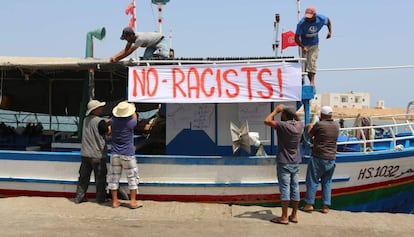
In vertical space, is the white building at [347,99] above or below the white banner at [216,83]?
above

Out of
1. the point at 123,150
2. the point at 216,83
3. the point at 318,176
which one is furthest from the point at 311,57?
the point at 123,150

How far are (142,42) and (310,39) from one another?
8.83 feet

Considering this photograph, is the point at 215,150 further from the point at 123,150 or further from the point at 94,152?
the point at 94,152

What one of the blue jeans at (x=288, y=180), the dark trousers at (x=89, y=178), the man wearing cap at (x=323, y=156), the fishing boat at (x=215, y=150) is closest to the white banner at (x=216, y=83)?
the fishing boat at (x=215, y=150)

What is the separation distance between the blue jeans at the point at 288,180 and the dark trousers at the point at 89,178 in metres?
2.65

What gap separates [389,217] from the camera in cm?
591

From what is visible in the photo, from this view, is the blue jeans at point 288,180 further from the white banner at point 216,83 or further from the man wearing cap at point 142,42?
the man wearing cap at point 142,42

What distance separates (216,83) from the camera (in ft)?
21.2

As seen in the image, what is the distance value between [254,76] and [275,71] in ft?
1.07

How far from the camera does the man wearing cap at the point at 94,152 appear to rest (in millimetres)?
6184

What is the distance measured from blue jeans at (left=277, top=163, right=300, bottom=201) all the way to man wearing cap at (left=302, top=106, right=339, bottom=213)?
0.53 meters

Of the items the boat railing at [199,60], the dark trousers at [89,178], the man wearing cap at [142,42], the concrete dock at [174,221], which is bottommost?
the concrete dock at [174,221]

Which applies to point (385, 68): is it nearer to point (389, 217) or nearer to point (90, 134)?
point (389, 217)

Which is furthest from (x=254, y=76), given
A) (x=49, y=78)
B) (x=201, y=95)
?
(x=49, y=78)
